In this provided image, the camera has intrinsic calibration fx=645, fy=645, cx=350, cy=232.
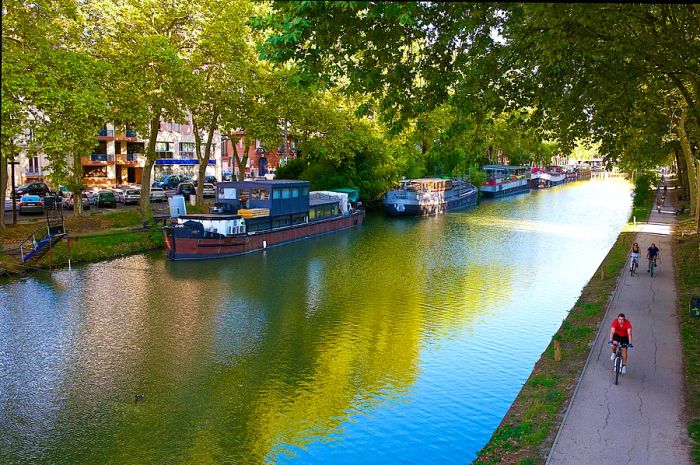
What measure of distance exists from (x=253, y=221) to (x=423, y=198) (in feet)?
97.1

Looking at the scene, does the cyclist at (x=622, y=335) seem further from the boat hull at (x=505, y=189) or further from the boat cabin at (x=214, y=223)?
the boat hull at (x=505, y=189)

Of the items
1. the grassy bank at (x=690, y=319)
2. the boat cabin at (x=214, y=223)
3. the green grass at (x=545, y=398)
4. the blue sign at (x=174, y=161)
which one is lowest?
the green grass at (x=545, y=398)

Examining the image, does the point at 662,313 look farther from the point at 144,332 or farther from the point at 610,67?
the point at 144,332

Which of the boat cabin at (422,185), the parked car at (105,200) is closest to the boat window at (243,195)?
the parked car at (105,200)

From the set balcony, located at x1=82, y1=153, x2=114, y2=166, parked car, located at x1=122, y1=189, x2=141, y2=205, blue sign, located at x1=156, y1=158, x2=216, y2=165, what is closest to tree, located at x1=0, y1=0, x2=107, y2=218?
parked car, located at x1=122, y1=189, x2=141, y2=205

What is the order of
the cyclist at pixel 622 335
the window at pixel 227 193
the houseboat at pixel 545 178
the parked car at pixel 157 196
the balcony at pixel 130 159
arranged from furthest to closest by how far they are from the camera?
1. the houseboat at pixel 545 178
2. the balcony at pixel 130 159
3. the parked car at pixel 157 196
4. the window at pixel 227 193
5. the cyclist at pixel 622 335

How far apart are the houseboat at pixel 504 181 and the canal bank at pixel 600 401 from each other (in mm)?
75655

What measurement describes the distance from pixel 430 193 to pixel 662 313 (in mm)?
49688

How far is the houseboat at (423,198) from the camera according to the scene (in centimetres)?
7000

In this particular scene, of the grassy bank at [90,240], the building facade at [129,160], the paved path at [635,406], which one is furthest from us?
the building facade at [129,160]

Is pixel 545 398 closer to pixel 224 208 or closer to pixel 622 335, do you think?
pixel 622 335

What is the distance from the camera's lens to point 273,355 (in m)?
23.1

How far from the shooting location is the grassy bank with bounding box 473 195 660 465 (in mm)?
14016

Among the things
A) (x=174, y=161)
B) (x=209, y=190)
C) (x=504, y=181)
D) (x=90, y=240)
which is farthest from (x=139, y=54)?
(x=504, y=181)
